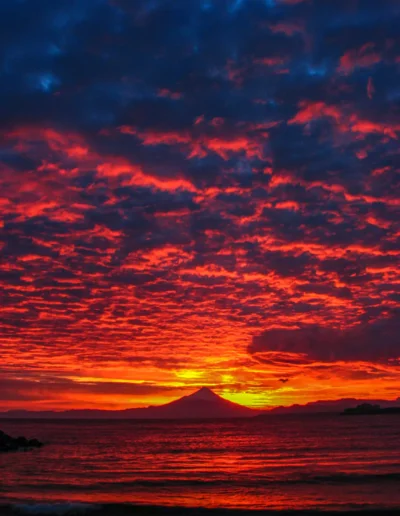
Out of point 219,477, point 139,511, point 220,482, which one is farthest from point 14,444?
point 139,511

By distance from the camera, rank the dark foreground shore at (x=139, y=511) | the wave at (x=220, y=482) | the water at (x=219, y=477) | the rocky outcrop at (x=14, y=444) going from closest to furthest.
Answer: the dark foreground shore at (x=139, y=511), the water at (x=219, y=477), the wave at (x=220, y=482), the rocky outcrop at (x=14, y=444)

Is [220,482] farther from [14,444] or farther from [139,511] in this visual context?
[14,444]

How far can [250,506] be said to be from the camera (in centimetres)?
2806

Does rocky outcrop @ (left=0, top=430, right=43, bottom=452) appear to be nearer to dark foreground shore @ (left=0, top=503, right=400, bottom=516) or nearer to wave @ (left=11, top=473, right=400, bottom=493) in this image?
wave @ (left=11, top=473, right=400, bottom=493)

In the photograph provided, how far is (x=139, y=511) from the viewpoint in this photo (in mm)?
27297

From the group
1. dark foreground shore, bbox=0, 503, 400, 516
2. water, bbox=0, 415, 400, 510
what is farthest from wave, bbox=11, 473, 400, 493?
dark foreground shore, bbox=0, 503, 400, 516

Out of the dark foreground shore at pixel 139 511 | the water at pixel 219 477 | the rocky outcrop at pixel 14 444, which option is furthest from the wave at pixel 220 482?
the rocky outcrop at pixel 14 444

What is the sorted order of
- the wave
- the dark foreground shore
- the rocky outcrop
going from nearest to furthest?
the dark foreground shore
the wave
the rocky outcrop

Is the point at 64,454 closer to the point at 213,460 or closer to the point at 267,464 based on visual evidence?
the point at 213,460

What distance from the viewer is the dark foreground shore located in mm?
26000

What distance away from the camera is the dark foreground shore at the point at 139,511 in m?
26.0

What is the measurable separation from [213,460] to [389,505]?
27.8 metres

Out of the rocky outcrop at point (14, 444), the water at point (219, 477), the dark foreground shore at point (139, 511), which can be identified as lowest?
the rocky outcrop at point (14, 444)

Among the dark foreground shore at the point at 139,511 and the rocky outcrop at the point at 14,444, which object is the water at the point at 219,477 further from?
the rocky outcrop at the point at 14,444
